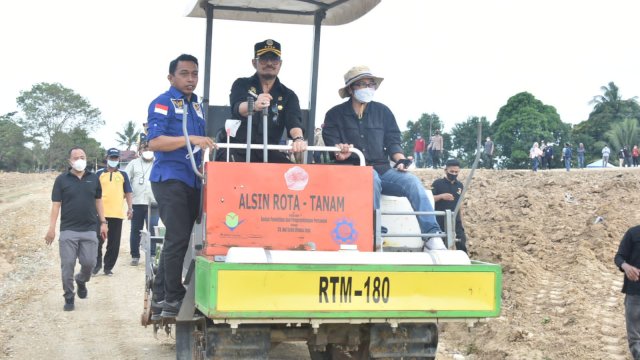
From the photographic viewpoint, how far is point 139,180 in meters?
14.8

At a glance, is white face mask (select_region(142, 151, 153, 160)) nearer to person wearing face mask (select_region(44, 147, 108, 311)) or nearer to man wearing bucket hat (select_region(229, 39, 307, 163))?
person wearing face mask (select_region(44, 147, 108, 311))

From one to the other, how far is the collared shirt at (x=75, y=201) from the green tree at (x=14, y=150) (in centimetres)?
8144

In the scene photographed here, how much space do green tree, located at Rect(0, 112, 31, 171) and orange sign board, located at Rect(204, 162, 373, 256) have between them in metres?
87.5

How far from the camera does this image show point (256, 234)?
6172 mm

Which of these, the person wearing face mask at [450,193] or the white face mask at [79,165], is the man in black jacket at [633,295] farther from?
the white face mask at [79,165]

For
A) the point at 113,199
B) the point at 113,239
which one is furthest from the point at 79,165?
the point at 113,239

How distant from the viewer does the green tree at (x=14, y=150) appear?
8894 cm

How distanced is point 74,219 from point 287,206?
6.01m

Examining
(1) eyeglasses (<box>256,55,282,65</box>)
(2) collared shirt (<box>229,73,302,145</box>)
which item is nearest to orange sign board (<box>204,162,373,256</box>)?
(2) collared shirt (<box>229,73,302,145</box>)

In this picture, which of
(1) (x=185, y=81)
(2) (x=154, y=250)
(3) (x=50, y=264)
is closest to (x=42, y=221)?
(3) (x=50, y=264)

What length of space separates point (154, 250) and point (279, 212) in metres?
3.12

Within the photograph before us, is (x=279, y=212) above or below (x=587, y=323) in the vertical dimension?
above

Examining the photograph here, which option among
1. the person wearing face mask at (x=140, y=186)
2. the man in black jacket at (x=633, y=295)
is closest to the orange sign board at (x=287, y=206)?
the man in black jacket at (x=633, y=295)

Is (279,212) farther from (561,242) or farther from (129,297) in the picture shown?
(561,242)
